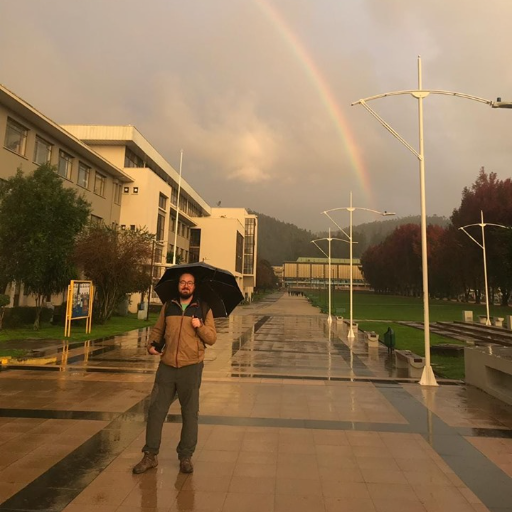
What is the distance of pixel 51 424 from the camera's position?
601cm

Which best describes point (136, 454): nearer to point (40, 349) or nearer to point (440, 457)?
point (440, 457)

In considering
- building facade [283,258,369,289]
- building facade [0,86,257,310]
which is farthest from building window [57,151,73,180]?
building facade [283,258,369,289]

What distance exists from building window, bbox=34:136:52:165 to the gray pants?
2655cm

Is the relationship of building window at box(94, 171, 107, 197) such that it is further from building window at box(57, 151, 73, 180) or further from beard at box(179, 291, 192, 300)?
beard at box(179, 291, 192, 300)

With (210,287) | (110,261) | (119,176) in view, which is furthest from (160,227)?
(210,287)

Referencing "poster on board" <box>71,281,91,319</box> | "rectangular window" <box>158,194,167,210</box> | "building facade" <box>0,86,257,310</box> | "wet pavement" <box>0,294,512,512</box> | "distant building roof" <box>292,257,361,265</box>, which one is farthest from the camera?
"distant building roof" <box>292,257,361,265</box>

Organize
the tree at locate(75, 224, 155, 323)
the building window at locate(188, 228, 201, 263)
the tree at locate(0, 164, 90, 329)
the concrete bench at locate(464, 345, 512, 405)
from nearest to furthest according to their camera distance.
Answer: the concrete bench at locate(464, 345, 512, 405)
the tree at locate(0, 164, 90, 329)
the tree at locate(75, 224, 155, 323)
the building window at locate(188, 228, 201, 263)

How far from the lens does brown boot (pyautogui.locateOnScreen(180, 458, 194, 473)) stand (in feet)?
14.3

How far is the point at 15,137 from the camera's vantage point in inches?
981

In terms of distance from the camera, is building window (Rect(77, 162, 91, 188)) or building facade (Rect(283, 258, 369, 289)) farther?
building facade (Rect(283, 258, 369, 289))

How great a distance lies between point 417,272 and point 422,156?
264ft

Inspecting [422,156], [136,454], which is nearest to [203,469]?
[136,454]

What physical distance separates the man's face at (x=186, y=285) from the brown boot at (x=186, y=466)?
5.78 feet

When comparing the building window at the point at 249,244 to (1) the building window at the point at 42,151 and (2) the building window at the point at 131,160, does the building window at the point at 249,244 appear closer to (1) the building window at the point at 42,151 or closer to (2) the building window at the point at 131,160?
(2) the building window at the point at 131,160
